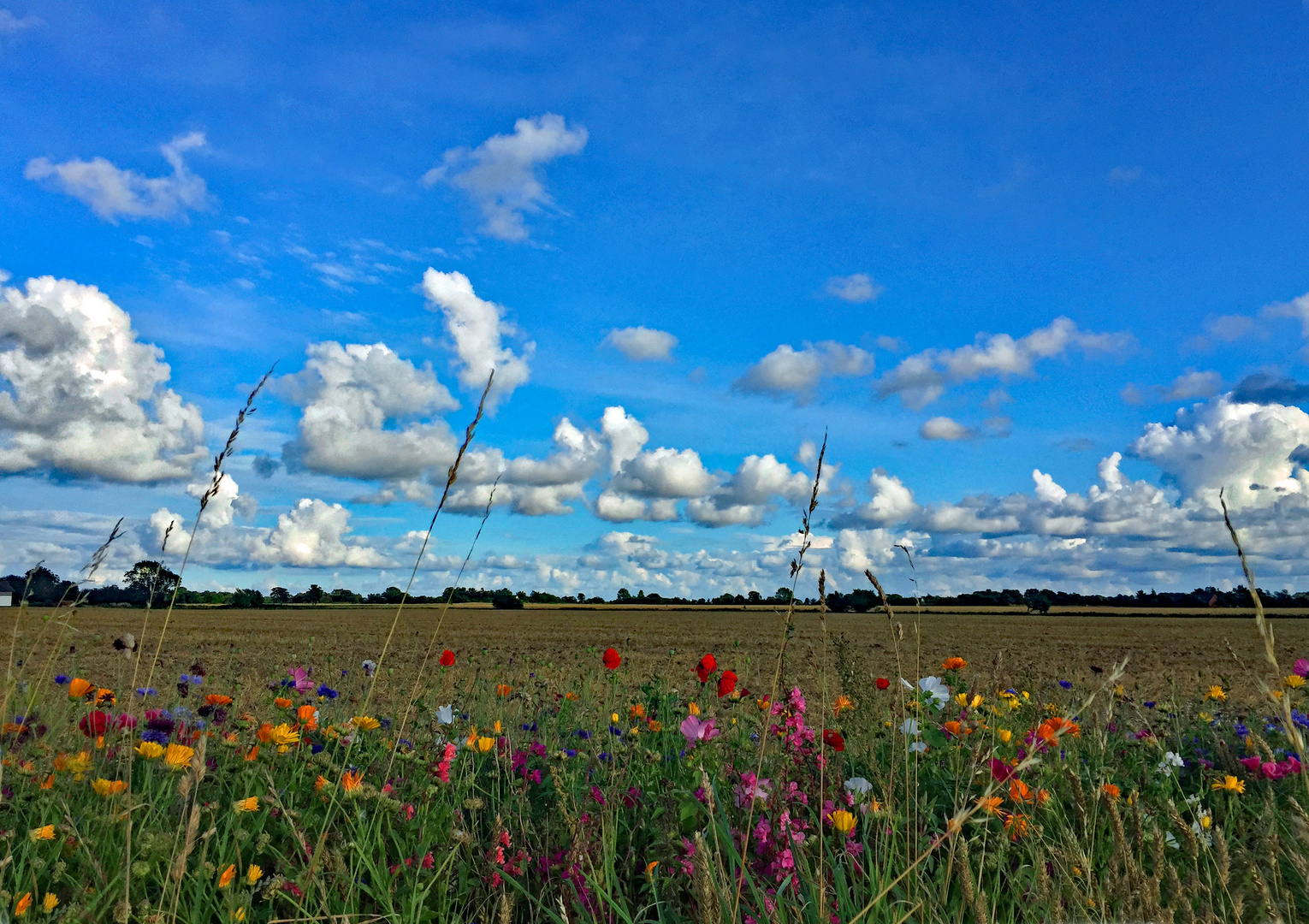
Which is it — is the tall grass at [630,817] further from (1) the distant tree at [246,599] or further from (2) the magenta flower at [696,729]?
(1) the distant tree at [246,599]

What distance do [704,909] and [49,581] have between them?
3430mm

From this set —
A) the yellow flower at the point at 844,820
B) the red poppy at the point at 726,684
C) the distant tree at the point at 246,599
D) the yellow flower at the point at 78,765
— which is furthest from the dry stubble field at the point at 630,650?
the distant tree at the point at 246,599

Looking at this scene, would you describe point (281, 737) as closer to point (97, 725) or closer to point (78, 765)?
point (78, 765)

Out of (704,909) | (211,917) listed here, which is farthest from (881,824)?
(211,917)

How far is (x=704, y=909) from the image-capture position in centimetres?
125

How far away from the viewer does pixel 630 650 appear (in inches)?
735

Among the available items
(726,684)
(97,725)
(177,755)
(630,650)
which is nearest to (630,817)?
(726,684)

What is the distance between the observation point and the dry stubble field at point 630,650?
21.7 ft

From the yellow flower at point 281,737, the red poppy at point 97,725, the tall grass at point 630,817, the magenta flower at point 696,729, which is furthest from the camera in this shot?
the red poppy at point 97,725

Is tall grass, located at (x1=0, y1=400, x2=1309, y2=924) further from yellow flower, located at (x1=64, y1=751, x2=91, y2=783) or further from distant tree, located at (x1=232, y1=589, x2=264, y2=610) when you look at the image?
distant tree, located at (x1=232, y1=589, x2=264, y2=610)

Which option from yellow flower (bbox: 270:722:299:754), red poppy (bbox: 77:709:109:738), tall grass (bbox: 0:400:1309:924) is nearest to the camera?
tall grass (bbox: 0:400:1309:924)

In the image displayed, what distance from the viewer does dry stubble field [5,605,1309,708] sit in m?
6.63

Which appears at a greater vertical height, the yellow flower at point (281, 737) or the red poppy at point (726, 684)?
the red poppy at point (726, 684)

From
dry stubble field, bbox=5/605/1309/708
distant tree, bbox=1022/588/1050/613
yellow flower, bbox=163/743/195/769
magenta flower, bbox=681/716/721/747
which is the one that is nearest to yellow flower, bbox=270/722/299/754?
yellow flower, bbox=163/743/195/769
